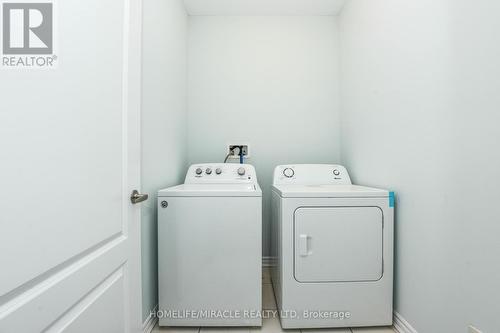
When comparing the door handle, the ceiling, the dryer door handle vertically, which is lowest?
the dryer door handle

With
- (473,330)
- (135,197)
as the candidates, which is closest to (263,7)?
(135,197)

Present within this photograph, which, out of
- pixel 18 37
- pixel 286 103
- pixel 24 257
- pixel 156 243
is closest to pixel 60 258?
pixel 24 257

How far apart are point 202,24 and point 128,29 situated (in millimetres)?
1503

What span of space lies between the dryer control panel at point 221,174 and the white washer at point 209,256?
0.50m

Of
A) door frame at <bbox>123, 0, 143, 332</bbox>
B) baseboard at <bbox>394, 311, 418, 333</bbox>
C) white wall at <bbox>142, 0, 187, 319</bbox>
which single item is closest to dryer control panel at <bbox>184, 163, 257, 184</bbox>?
white wall at <bbox>142, 0, 187, 319</bbox>

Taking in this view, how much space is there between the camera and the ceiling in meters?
2.03

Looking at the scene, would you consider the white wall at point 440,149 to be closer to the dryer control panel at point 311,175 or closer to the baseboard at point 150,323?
the dryer control panel at point 311,175

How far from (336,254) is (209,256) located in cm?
73

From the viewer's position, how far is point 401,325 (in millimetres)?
1351

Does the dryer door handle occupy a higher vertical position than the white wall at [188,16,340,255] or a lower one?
lower

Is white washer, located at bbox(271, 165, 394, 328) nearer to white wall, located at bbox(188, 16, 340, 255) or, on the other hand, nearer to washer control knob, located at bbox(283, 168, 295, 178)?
washer control knob, located at bbox(283, 168, 295, 178)

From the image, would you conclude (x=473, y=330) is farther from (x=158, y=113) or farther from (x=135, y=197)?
(x=158, y=113)

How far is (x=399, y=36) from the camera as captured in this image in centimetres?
135

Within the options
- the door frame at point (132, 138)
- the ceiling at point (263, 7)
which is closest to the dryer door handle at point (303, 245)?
the door frame at point (132, 138)
